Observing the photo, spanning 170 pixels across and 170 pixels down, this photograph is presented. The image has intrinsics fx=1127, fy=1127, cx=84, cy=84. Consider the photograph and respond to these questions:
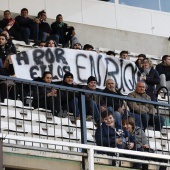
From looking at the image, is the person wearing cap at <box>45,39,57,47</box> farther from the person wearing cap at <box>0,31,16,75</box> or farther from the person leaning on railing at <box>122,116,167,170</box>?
the person leaning on railing at <box>122,116,167,170</box>

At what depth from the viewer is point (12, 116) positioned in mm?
17688

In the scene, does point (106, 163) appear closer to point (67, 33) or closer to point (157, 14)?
point (67, 33)

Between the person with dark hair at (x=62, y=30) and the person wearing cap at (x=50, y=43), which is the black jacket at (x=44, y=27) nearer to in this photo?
the person with dark hair at (x=62, y=30)

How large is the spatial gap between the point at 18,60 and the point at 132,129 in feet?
12.3

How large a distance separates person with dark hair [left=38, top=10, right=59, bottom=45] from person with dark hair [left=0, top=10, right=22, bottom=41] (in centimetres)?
54

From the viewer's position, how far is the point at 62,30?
24547mm

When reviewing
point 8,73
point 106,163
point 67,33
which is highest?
point 67,33

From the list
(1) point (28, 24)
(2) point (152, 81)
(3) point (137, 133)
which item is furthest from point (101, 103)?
(1) point (28, 24)

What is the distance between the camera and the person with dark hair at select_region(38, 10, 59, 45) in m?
23.9

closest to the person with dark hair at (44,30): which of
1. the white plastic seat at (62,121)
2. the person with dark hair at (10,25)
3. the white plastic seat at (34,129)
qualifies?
the person with dark hair at (10,25)

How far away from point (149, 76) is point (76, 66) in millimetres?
1568

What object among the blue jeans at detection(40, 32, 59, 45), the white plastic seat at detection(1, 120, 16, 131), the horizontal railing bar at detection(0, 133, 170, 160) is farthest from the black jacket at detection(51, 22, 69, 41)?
the white plastic seat at detection(1, 120, 16, 131)

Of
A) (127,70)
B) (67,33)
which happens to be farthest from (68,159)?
(67,33)

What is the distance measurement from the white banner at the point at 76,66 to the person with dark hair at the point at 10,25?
1.59 metres
